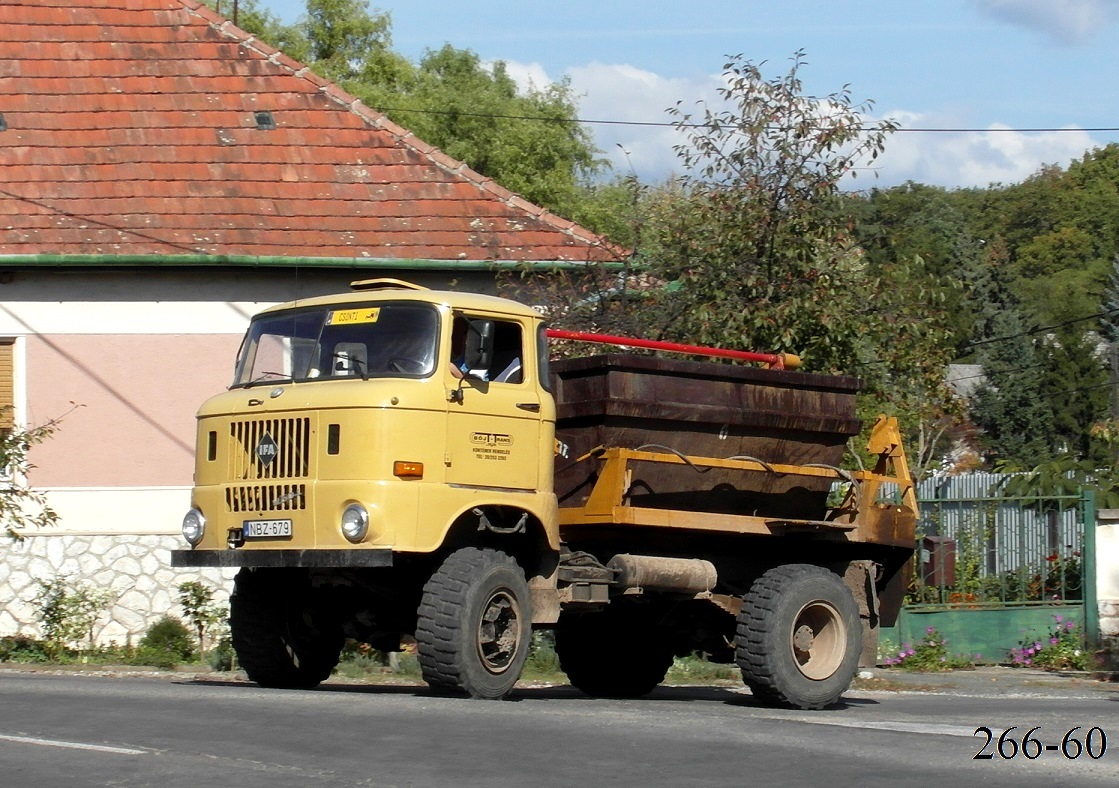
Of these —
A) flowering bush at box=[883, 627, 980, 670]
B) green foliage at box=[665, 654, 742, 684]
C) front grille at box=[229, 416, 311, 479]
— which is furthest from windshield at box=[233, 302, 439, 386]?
flowering bush at box=[883, 627, 980, 670]

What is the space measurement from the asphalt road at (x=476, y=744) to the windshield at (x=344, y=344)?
2.03 metres

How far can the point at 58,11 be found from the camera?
70.1 feet

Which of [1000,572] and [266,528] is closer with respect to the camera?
[266,528]

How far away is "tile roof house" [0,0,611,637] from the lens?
732 inches

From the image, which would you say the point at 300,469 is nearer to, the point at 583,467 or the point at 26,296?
the point at 583,467

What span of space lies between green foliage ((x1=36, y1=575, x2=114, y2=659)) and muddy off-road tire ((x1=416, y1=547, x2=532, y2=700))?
339 inches

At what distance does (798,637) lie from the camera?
38.8ft

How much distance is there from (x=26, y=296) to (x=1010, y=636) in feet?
36.9

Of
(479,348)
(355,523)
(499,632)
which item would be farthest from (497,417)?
(499,632)

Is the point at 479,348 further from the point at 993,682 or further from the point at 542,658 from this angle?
the point at 993,682

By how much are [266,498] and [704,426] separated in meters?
3.07

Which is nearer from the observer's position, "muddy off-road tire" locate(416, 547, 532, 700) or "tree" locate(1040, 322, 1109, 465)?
"muddy off-road tire" locate(416, 547, 532, 700)

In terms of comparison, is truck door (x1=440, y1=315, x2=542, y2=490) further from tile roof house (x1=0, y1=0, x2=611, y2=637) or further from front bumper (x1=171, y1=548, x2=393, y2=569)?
tile roof house (x1=0, y1=0, x2=611, y2=637)

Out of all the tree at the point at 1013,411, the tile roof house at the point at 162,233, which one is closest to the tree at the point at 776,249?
the tile roof house at the point at 162,233
